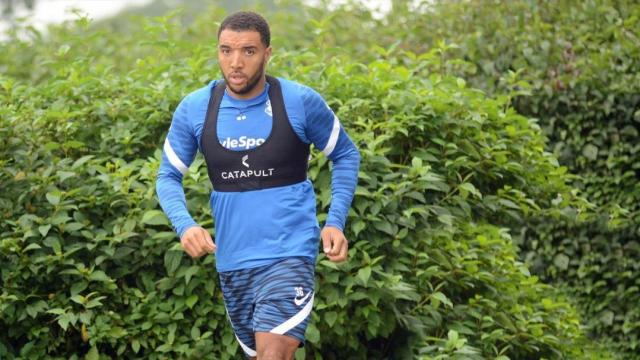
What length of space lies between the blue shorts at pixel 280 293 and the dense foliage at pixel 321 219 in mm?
1305

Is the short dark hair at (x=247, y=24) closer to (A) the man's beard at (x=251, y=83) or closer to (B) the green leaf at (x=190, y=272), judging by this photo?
(A) the man's beard at (x=251, y=83)

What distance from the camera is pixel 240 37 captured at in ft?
17.9

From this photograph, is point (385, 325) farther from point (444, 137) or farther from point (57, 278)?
point (57, 278)

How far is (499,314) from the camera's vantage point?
25.6 ft

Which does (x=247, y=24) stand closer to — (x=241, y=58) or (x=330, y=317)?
(x=241, y=58)

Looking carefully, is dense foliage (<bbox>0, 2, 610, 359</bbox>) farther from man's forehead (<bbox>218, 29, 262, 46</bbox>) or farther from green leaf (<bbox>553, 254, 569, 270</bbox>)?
man's forehead (<bbox>218, 29, 262, 46</bbox>)

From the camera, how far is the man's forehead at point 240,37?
5.46 m

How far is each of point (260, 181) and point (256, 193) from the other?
57 millimetres

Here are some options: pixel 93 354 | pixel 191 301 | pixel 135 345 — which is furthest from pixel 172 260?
pixel 93 354

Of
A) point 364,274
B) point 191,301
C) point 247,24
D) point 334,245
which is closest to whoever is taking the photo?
point 334,245

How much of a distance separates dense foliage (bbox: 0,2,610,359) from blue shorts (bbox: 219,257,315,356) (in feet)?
4.28

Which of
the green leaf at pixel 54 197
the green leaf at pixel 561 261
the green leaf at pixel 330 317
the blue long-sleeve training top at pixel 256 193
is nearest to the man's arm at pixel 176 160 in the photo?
the blue long-sleeve training top at pixel 256 193

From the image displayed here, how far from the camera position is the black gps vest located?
551 centimetres

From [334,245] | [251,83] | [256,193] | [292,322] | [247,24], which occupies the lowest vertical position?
[292,322]
